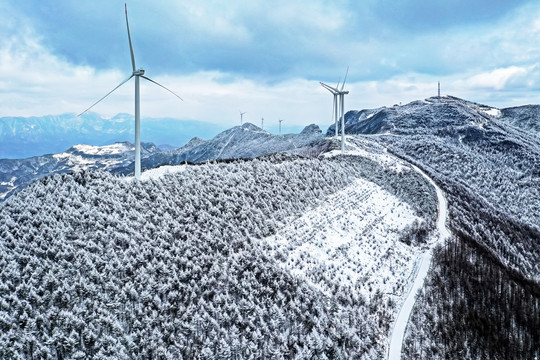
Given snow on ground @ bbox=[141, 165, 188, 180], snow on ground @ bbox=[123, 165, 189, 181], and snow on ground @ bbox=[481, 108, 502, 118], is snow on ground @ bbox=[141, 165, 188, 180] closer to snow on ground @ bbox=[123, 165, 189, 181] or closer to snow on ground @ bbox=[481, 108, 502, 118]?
snow on ground @ bbox=[123, 165, 189, 181]

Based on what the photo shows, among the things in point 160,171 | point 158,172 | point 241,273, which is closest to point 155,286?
point 241,273

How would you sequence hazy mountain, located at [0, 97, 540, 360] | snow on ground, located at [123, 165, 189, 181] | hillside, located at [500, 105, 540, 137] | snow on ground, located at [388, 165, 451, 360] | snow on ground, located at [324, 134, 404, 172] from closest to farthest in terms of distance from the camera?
hazy mountain, located at [0, 97, 540, 360], snow on ground, located at [388, 165, 451, 360], snow on ground, located at [123, 165, 189, 181], snow on ground, located at [324, 134, 404, 172], hillside, located at [500, 105, 540, 137]

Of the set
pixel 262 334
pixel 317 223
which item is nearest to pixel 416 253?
pixel 317 223

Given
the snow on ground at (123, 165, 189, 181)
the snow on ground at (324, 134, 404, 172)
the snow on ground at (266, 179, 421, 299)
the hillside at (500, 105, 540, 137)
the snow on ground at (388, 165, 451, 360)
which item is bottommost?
the snow on ground at (388, 165, 451, 360)

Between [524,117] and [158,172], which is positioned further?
[524,117]

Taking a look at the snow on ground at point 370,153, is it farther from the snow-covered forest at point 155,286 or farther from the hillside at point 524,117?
the hillside at point 524,117

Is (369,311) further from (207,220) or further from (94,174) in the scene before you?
(94,174)

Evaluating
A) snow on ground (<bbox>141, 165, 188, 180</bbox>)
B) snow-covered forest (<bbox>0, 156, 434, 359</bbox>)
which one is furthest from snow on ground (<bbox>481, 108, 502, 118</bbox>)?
snow on ground (<bbox>141, 165, 188, 180</bbox>)

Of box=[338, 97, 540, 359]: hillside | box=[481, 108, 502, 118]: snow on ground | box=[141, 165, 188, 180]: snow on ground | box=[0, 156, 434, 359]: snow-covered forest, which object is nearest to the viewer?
box=[0, 156, 434, 359]: snow-covered forest

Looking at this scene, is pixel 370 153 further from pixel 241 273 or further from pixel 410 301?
pixel 241 273
